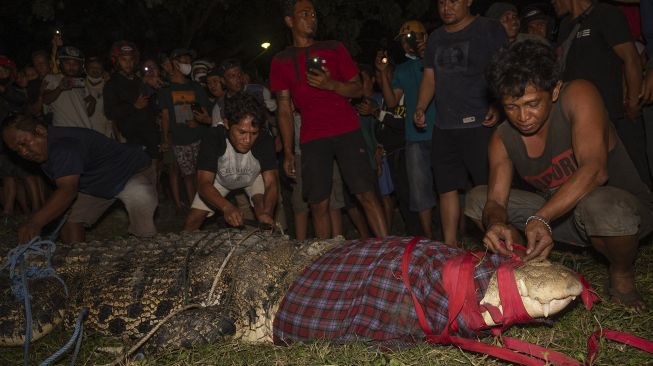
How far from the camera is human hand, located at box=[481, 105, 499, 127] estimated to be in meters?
3.69

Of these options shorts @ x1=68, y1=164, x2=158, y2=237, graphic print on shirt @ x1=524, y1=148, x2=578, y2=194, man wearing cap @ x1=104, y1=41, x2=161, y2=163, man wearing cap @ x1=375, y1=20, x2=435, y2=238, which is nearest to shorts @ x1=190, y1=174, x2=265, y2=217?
shorts @ x1=68, y1=164, x2=158, y2=237

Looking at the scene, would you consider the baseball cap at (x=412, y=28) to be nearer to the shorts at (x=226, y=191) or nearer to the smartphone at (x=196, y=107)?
the shorts at (x=226, y=191)

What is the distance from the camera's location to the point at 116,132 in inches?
246

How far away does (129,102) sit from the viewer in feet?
19.7

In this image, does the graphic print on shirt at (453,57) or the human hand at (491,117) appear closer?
the human hand at (491,117)

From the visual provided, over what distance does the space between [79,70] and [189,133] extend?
63.2 inches

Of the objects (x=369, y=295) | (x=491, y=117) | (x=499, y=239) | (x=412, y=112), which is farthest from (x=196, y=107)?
(x=499, y=239)

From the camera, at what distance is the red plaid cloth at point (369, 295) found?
2215 millimetres

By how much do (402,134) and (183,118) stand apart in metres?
2.64

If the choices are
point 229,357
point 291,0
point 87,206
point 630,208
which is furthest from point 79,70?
point 630,208

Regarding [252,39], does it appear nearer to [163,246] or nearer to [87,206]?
[87,206]

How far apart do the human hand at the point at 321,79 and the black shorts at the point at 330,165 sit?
445 mm

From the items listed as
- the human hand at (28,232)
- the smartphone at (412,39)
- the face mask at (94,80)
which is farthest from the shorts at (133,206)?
the smartphone at (412,39)

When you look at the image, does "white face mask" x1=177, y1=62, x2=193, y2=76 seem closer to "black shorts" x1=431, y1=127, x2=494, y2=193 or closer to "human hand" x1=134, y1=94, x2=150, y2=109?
"human hand" x1=134, y1=94, x2=150, y2=109
